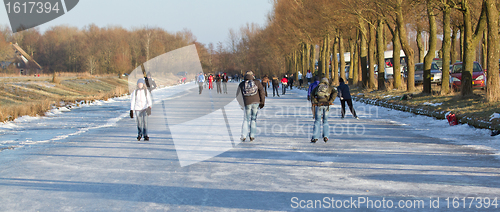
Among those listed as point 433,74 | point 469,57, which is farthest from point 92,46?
point 469,57

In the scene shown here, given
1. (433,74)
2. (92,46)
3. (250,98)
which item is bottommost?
(250,98)

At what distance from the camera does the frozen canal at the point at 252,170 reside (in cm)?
563

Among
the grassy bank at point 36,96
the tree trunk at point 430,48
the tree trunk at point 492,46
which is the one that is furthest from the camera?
the tree trunk at point 430,48

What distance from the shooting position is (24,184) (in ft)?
22.1

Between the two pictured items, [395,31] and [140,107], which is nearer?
[140,107]

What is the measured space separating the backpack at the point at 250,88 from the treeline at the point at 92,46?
68526 mm

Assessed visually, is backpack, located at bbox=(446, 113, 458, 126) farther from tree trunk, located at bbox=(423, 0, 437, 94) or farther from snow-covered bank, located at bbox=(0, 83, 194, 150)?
snow-covered bank, located at bbox=(0, 83, 194, 150)

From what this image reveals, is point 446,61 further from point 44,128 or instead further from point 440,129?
point 44,128

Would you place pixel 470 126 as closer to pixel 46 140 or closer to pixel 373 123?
pixel 373 123

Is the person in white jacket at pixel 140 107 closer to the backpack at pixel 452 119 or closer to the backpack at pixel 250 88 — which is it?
the backpack at pixel 250 88

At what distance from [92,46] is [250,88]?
309ft

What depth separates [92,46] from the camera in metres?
98.2

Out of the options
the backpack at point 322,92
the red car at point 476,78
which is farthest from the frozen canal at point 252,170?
the red car at point 476,78

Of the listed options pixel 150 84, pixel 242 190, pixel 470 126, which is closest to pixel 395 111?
pixel 470 126
